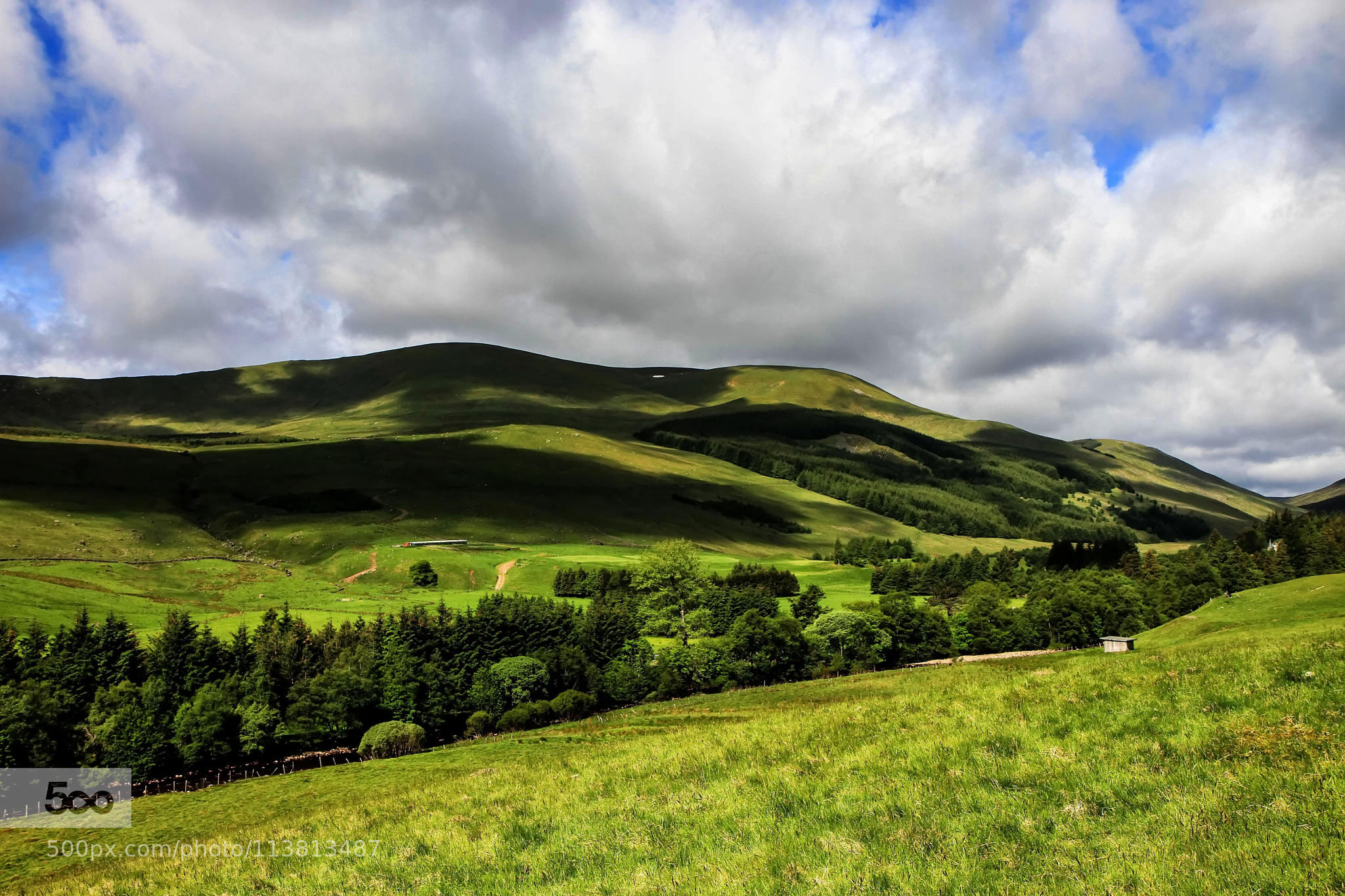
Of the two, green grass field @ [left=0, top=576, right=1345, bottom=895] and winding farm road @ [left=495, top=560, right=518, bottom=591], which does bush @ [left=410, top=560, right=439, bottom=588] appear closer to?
winding farm road @ [left=495, top=560, right=518, bottom=591]

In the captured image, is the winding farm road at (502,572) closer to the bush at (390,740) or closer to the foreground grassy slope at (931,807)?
the bush at (390,740)

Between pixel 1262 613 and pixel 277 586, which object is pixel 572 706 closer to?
pixel 1262 613

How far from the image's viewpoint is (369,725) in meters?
87.1

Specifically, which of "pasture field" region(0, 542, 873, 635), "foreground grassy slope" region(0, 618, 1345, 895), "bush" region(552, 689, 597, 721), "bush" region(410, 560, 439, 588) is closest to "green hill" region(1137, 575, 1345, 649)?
"foreground grassy slope" region(0, 618, 1345, 895)

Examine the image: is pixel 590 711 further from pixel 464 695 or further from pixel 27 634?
pixel 27 634

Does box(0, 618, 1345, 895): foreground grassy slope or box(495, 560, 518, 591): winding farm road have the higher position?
box(0, 618, 1345, 895): foreground grassy slope

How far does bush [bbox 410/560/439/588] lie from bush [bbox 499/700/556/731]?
3000 inches

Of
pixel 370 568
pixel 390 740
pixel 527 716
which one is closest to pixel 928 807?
pixel 390 740

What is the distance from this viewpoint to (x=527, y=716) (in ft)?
291

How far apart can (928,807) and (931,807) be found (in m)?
0.05

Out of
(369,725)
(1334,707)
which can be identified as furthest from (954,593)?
(1334,707)

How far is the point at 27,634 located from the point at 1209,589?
21193cm

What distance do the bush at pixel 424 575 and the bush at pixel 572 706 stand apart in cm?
7683

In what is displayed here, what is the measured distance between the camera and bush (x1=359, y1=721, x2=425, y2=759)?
7906 centimetres
